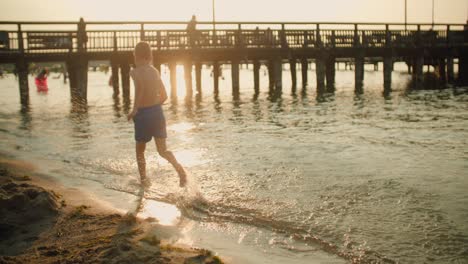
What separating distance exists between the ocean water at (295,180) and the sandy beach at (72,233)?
1.00 feet

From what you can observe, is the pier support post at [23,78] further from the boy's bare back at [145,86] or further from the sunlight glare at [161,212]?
the sunlight glare at [161,212]

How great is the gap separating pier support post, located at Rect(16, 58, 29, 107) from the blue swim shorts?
1444 cm

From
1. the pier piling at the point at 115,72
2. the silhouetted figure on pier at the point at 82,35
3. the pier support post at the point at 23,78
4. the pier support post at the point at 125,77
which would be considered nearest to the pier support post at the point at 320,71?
the pier support post at the point at 125,77

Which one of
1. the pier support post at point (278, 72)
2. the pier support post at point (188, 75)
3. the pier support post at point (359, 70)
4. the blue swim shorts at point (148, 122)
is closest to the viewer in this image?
the blue swim shorts at point (148, 122)

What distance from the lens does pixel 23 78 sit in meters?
18.5

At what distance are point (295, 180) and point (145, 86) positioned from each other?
212 cm

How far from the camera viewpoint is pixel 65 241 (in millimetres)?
3582

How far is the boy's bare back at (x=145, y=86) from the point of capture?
534 cm

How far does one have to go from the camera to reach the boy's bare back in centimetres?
534

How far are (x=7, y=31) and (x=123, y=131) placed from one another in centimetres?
891

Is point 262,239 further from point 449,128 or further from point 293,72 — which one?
point 293,72

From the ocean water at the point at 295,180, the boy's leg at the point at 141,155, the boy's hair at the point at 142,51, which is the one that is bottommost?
the ocean water at the point at 295,180

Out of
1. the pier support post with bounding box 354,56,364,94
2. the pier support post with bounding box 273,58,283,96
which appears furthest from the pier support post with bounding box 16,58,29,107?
the pier support post with bounding box 354,56,364,94

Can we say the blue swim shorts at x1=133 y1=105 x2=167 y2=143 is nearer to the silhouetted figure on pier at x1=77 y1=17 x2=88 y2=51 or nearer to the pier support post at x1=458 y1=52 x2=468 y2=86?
the silhouetted figure on pier at x1=77 y1=17 x2=88 y2=51
